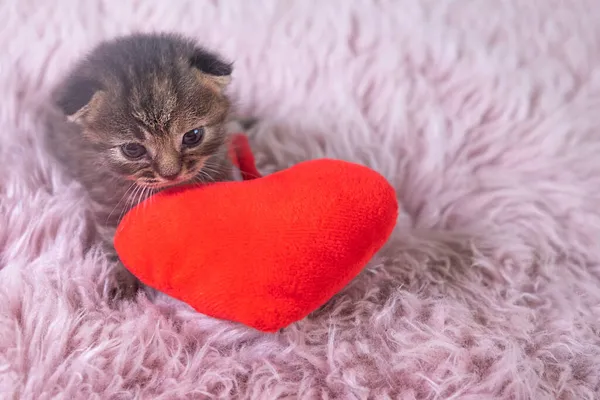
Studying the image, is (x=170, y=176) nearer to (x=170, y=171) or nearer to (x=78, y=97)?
(x=170, y=171)

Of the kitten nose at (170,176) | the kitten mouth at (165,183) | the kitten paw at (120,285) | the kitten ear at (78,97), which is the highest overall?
the kitten ear at (78,97)

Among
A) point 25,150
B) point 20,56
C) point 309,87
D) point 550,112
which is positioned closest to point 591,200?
point 550,112

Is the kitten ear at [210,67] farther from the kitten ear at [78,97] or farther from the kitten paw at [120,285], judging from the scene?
the kitten paw at [120,285]

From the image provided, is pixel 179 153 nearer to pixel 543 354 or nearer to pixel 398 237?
pixel 398 237

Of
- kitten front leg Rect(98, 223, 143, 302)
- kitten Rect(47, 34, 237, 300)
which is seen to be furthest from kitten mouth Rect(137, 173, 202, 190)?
kitten front leg Rect(98, 223, 143, 302)

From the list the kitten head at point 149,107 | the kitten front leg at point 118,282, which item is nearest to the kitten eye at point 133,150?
the kitten head at point 149,107

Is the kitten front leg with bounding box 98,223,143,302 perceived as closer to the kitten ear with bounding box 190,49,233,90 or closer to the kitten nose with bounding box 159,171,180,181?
the kitten nose with bounding box 159,171,180,181

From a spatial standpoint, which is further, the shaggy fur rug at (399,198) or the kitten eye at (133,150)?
the kitten eye at (133,150)

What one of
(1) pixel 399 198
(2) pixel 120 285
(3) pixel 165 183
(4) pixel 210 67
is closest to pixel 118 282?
(2) pixel 120 285
